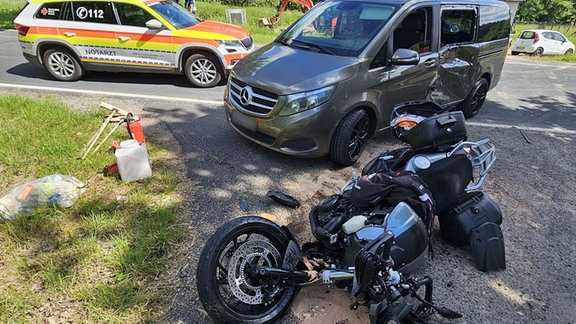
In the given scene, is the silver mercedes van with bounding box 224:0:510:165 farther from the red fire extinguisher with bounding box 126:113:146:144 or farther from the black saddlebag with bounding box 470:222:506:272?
the black saddlebag with bounding box 470:222:506:272

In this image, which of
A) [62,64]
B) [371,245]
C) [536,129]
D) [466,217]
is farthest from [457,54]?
[62,64]

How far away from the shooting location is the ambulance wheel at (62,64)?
7.27 m

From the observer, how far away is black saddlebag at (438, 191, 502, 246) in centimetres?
310

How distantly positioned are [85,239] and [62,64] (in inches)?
226

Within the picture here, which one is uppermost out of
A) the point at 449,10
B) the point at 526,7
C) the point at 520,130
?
the point at 449,10

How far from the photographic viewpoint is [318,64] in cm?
419

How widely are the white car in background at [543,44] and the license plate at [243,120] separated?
20.5 metres

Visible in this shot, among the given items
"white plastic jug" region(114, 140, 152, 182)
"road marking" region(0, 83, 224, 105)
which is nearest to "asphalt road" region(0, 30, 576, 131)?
"road marking" region(0, 83, 224, 105)

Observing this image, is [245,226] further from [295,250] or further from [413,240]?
[413,240]

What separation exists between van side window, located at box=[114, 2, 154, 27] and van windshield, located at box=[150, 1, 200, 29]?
0.22 m

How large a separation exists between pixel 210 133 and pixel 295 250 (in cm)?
320

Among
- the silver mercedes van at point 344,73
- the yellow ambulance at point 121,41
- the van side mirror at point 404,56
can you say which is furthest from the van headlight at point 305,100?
the yellow ambulance at point 121,41

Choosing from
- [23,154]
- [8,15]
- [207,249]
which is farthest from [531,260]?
[8,15]

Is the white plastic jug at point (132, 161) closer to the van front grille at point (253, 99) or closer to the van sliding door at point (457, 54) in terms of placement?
the van front grille at point (253, 99)
